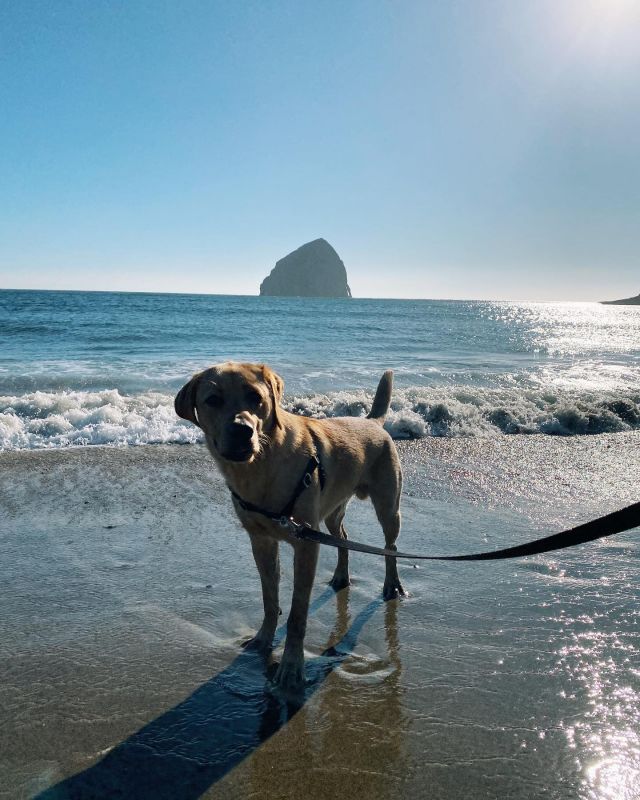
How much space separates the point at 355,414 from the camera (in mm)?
11188

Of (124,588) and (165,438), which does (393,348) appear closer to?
(165,438)

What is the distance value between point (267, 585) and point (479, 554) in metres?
1.46

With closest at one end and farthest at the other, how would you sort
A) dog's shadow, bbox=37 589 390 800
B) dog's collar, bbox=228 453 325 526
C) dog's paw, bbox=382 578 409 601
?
dog's shadow, bbox=37 589 390 800
dog's collar, bbox=228 453 325 526
dog's paw, bbox=382 578 409 601

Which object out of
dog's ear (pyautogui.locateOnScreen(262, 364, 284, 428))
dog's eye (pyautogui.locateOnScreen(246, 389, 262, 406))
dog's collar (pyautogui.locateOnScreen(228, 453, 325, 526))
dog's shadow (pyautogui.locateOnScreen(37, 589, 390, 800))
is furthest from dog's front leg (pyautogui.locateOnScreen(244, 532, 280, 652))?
dog's eye (pyautogui.locateOnScreen(246, 389, 262, 406))

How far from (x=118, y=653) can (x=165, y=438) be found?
5.71 m

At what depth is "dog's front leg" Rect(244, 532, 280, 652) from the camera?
3.48 metres

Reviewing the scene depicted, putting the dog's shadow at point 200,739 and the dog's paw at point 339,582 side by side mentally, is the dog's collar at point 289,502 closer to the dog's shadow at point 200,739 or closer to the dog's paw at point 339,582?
the dog's shadow at point 200,739

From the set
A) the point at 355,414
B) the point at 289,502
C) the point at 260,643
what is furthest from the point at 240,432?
the point at 355,414

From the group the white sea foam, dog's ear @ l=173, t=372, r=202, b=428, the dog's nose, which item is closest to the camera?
the dog's nose

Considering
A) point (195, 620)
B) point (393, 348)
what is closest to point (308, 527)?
point (195, 620)

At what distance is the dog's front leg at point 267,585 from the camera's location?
3479mm

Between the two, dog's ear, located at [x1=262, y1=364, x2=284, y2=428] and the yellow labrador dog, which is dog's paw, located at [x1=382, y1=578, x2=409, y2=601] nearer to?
the yellow labrador dog

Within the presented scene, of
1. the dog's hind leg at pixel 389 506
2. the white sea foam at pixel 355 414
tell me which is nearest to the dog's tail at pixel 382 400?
the dog's hind leg at pixel 389 506

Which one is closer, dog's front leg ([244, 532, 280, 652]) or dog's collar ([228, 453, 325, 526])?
dog's collar ([228, 453, 325, 526])
